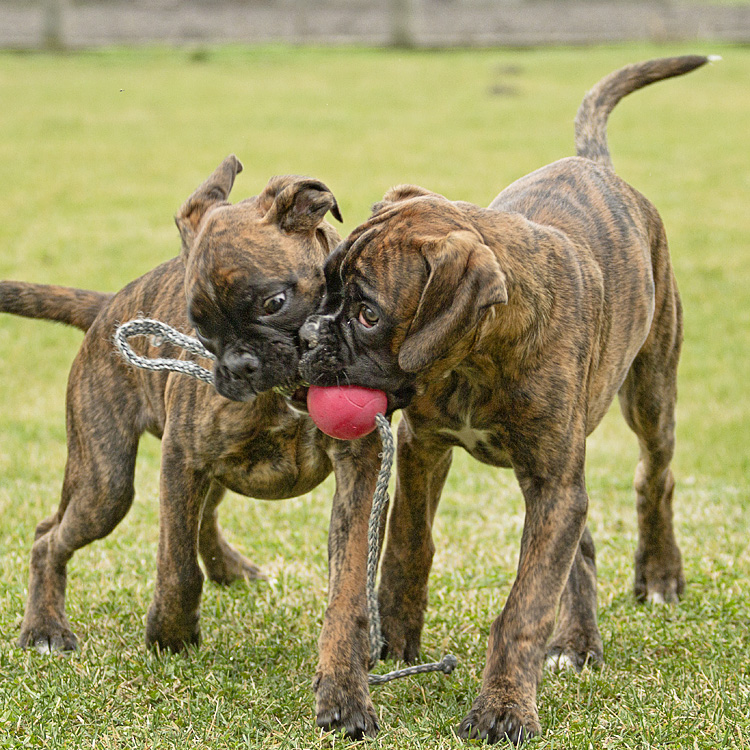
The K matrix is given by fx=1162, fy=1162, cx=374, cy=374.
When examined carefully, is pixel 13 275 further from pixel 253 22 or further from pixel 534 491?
pixel 253 22

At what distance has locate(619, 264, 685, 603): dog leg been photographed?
5.71 m

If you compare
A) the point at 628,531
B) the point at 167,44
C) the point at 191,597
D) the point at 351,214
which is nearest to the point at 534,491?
the point at 191,597

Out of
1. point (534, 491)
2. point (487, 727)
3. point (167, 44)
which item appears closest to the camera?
point (487, 727)

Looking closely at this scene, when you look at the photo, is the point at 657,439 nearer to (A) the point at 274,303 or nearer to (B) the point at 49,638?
(A) the point at 274,303

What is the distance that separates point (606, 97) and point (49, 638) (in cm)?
385

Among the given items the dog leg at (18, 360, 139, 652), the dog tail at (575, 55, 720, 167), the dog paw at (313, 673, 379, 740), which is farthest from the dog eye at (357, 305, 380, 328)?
the dog tail at (575, 55, 720, 167)

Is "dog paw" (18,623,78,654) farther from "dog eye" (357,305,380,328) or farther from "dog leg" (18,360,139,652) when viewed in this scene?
"dog eye" (357,305,380,328)

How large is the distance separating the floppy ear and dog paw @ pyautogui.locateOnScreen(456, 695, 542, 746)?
1245mm

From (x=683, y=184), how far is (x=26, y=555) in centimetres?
1488

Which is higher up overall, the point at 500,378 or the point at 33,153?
the point at 500,378

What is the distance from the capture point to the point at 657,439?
19.4ft

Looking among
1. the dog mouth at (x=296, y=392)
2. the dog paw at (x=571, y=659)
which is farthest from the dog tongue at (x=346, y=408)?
the dog paw at (x=571, y=659)

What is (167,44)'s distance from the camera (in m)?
33.2

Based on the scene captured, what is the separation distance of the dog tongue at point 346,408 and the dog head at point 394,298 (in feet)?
0.11
